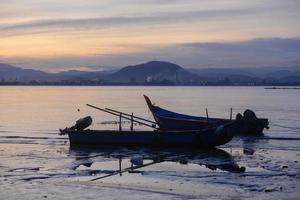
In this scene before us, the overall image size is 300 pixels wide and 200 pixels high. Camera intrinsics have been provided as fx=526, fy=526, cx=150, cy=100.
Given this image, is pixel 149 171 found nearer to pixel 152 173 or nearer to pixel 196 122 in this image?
pixel 152 173

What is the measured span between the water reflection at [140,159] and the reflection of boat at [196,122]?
5055mm

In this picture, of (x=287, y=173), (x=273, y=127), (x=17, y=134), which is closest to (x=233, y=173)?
(x=287, y=173)

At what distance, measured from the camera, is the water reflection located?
70.1ft

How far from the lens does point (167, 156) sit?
25578mm

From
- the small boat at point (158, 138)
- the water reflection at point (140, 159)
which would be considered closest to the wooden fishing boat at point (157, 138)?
the small boat at point (158, 138)

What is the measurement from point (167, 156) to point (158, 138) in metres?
3.33

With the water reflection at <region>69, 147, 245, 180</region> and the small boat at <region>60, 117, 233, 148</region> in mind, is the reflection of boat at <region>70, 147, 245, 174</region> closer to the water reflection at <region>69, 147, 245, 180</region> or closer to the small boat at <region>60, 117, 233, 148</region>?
the water reflection at <region>69, 147, 245, 180</region>

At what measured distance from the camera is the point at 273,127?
44438 mm

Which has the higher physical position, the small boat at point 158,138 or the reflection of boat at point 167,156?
the small boat at point 158,138

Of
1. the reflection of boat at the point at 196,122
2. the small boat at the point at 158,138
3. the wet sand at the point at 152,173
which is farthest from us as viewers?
the reflection of boat at the point at 196,122

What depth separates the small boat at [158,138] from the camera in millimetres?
28484

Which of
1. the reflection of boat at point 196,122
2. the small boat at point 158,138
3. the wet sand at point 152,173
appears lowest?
the wet sand at point 152,173

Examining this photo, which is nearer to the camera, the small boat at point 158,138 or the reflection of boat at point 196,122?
the small boat at point 158,138

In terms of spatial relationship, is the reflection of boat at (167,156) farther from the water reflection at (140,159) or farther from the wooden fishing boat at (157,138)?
the wooden fishing boat at (157,138)
